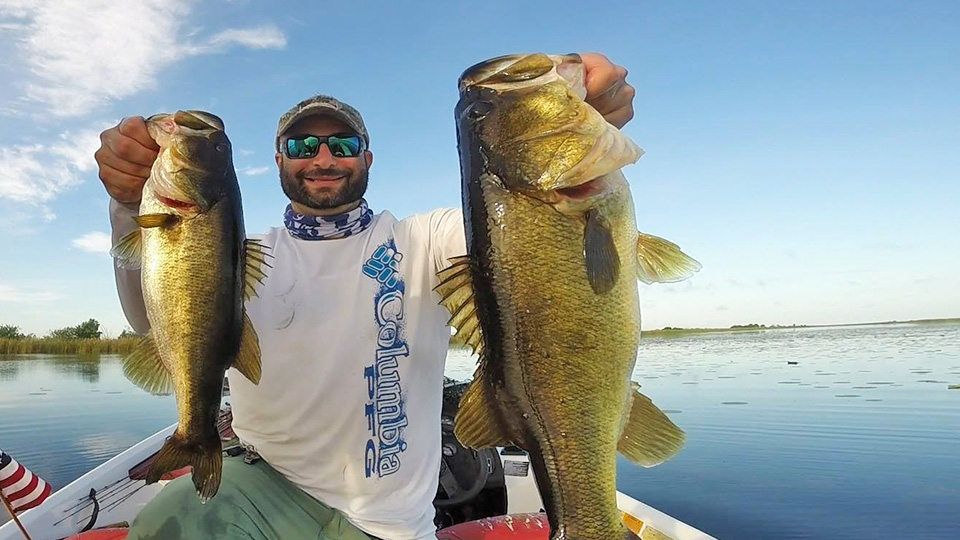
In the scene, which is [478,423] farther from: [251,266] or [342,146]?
[342,146]

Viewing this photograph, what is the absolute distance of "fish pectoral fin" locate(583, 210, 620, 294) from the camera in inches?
79.7

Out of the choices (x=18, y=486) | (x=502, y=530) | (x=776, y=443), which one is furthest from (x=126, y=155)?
(x=776, y=443)

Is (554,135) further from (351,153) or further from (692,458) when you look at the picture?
(692,458)

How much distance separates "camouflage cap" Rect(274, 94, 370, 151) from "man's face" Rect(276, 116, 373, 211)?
0.03m

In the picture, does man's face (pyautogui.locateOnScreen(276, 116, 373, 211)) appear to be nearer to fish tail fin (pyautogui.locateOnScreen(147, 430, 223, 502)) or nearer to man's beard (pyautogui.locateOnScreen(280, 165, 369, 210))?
man's beard (pyautogui.locateOnScreen(280, 165, 369, 210))

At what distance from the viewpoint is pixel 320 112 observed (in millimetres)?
3586

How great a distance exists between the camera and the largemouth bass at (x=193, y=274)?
2.54 metres

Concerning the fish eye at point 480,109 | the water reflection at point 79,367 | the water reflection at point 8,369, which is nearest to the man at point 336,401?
the fish eye at point 480,109

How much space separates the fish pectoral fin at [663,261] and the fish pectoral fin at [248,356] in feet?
5.16

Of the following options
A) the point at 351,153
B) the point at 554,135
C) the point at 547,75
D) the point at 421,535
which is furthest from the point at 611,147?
the point at 421,535

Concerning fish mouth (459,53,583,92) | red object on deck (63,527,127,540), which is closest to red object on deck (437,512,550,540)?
red object on deck (63,527,127,540)

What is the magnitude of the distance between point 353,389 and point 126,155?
1.43 m

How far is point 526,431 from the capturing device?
84.4 inches

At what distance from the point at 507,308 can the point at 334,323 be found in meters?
1.43
